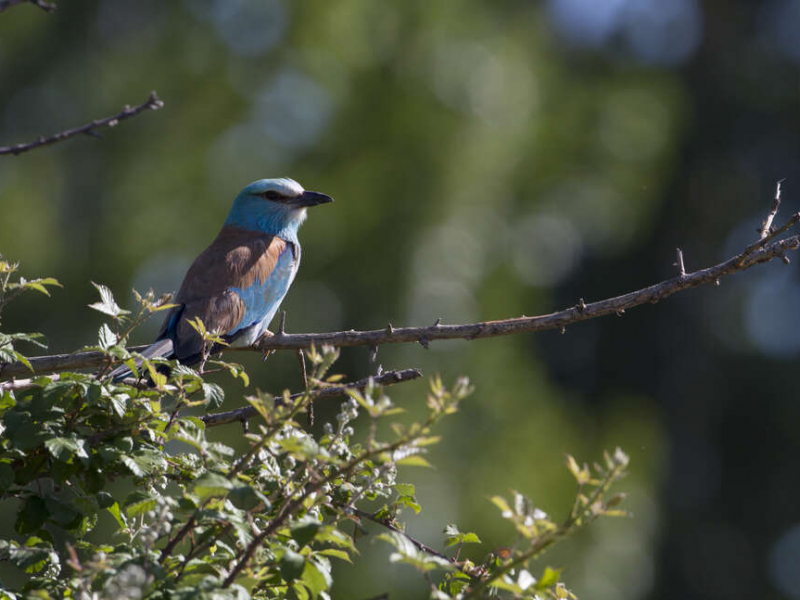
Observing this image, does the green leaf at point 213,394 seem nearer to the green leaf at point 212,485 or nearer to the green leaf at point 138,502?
the green leaf at point 138,502

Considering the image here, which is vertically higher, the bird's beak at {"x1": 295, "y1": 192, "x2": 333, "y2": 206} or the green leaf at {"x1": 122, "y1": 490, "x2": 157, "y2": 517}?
the bird's beak at {"x1": 295, "y1": 192, "x2": 333, "y2": 206}

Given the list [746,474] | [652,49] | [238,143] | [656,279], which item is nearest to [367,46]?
[238,143]

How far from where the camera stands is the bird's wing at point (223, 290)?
15.2ft

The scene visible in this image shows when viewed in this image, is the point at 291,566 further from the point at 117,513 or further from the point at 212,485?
the point at 117,513

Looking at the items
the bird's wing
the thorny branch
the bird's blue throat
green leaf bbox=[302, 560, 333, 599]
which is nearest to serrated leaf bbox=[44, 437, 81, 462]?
green leaf bbox=[302, 560, 333, 599]

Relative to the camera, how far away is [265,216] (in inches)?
232

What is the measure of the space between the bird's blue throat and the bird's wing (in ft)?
0.95

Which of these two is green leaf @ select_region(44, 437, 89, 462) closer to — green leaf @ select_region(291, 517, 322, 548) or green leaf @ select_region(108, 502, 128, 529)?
green leaf @ select_region(108, 502, 128, 529)

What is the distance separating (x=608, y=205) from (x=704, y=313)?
330cm

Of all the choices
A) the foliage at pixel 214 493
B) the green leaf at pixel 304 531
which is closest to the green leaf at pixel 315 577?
the foliage at pixel 214 493

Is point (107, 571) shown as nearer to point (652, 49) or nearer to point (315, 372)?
point (315, 372)

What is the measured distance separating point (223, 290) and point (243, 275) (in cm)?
19

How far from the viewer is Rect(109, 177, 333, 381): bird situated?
4630mm

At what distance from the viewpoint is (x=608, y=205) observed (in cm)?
1408
